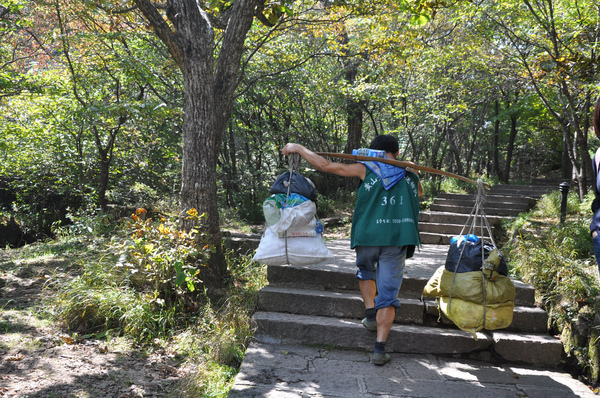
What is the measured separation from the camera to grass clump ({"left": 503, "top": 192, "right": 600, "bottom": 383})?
361 centimetres

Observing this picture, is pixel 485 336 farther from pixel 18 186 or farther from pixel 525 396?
pixel 18 186

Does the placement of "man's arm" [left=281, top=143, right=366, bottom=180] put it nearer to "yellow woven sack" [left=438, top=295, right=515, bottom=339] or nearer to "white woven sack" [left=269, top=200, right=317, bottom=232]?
"white woven sack" [left=269, top=200, right=317, bottom=232]

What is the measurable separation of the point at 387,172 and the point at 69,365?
3.00m

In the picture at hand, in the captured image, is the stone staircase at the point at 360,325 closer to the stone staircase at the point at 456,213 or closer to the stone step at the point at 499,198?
the stone staircase at the point at 456,213

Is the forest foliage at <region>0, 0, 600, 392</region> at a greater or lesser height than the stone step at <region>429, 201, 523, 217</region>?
greater

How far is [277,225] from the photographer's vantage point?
11.6ft

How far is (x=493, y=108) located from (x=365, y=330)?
57.9 feet

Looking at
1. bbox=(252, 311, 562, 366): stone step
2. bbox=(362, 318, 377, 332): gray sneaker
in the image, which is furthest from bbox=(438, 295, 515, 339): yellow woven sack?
bbox=(362, 318, 377, 332): gray sneaker

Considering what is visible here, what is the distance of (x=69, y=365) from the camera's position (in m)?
3.26

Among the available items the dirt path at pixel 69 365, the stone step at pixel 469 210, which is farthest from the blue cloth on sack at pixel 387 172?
the stone step at pixel 469 210

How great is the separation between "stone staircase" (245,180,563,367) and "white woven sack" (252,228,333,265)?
0.67 meters

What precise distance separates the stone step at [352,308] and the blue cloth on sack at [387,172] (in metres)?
1.39

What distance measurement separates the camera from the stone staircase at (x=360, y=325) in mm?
3727

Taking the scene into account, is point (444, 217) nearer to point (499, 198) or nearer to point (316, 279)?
point (499, 198)
